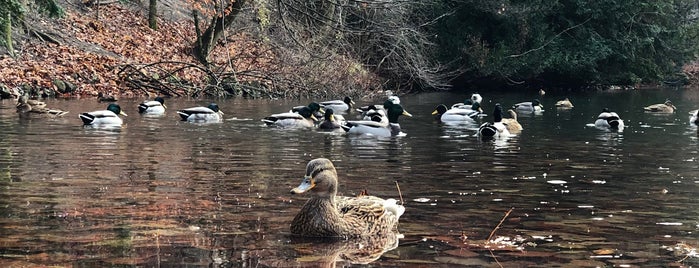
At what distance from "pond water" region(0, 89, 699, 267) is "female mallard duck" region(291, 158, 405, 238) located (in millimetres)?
191

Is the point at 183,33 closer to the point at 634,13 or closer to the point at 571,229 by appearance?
the point at 634,13

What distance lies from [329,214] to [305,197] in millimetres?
2988

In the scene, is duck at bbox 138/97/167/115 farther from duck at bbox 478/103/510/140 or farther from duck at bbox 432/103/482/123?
duck at bbox 478/103/510/140

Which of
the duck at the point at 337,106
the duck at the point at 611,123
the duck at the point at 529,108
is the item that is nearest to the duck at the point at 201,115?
the duck at the point at 337,106

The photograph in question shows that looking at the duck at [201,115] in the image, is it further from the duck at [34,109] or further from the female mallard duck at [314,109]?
the duck at [34,109]

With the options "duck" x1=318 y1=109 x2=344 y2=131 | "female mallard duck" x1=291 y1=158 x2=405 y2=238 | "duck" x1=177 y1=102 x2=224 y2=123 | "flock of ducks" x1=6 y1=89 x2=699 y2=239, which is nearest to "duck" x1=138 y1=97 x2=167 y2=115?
"flock of ducks" x1=6 y1=89 x2=699 y2=239

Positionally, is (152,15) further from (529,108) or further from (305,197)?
(305,197)

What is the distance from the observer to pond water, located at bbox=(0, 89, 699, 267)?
8.91m

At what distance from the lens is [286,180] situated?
1437cm

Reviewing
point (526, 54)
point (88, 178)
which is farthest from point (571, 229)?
point (526, 54)

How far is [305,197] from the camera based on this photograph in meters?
12.5

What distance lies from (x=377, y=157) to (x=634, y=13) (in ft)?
133

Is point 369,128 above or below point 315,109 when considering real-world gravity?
below

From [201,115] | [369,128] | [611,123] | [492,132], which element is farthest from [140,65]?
[611,123]
